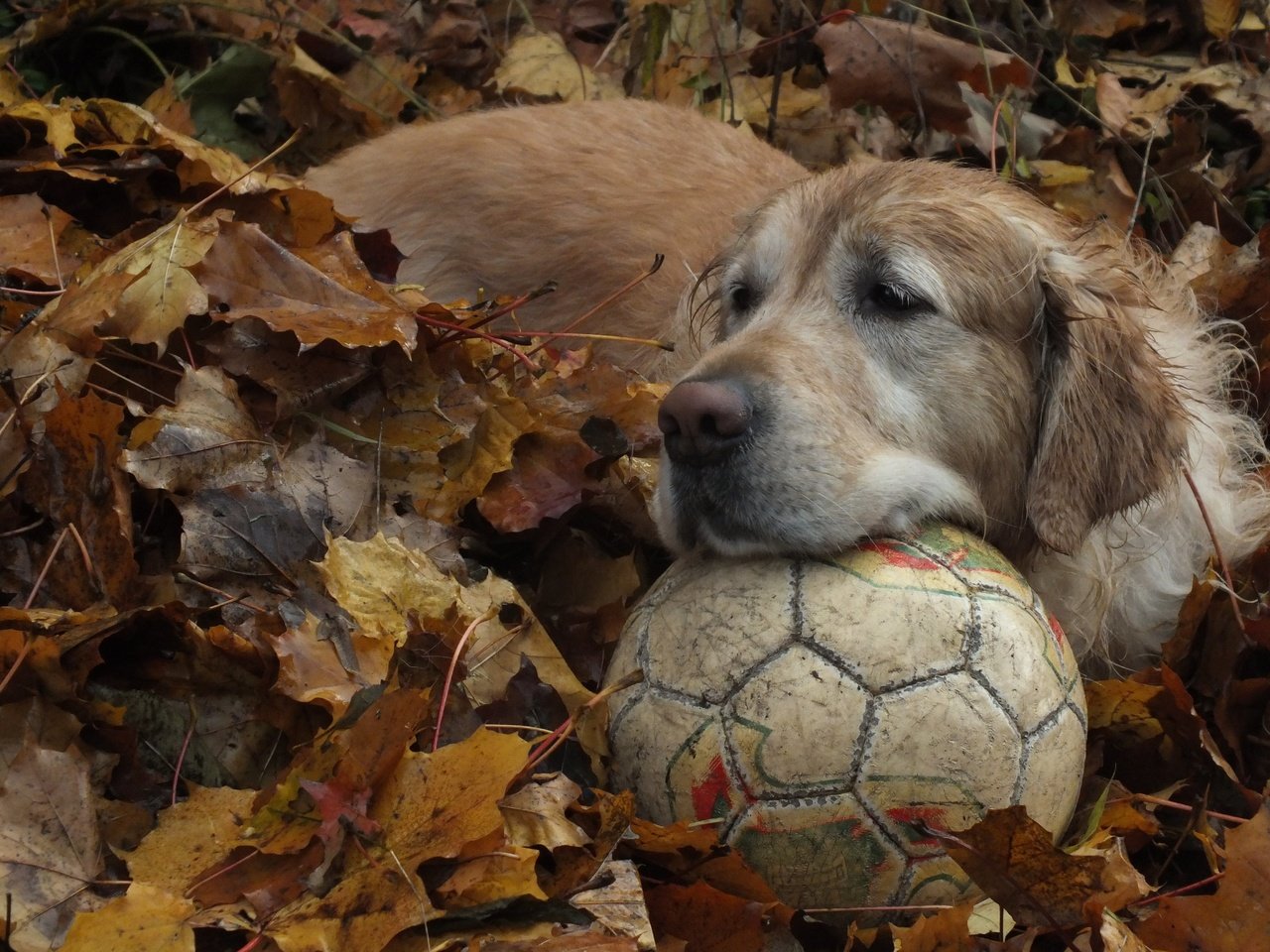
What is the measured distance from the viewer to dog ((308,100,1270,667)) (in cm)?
288

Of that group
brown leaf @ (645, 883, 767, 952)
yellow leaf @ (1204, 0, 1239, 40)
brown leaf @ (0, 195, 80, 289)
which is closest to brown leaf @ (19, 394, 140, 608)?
brown leaf @ (0, 195, 80, 289)

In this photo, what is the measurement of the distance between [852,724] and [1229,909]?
0.77 meters

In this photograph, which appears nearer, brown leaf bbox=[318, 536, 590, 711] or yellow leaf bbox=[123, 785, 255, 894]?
yellow leaf bbox=[123, 785, 255, 894]

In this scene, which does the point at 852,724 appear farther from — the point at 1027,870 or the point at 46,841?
the point at 46,841

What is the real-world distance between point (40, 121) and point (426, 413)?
5.47 feet

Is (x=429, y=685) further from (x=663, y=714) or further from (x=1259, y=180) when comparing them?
(x=1259, y=180)

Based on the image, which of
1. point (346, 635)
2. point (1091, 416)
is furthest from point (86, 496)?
point (1091, 416)

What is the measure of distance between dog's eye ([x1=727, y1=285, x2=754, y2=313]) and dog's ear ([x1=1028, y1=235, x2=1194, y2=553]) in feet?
2.60

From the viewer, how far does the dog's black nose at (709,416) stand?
2.85 metres

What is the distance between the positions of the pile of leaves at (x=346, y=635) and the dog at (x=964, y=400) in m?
0.30

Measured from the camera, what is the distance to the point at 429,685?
2.74 metres

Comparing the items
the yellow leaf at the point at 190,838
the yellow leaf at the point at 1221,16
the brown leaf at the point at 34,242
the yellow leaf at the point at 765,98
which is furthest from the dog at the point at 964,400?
the yellow leaf at the point at 1221,16

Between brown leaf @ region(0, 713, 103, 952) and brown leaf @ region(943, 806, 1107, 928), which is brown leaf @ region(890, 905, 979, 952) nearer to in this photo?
brown leaf @ region(943, 806, 1107, 928)

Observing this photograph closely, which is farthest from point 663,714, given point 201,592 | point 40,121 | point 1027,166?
point 1027,166
